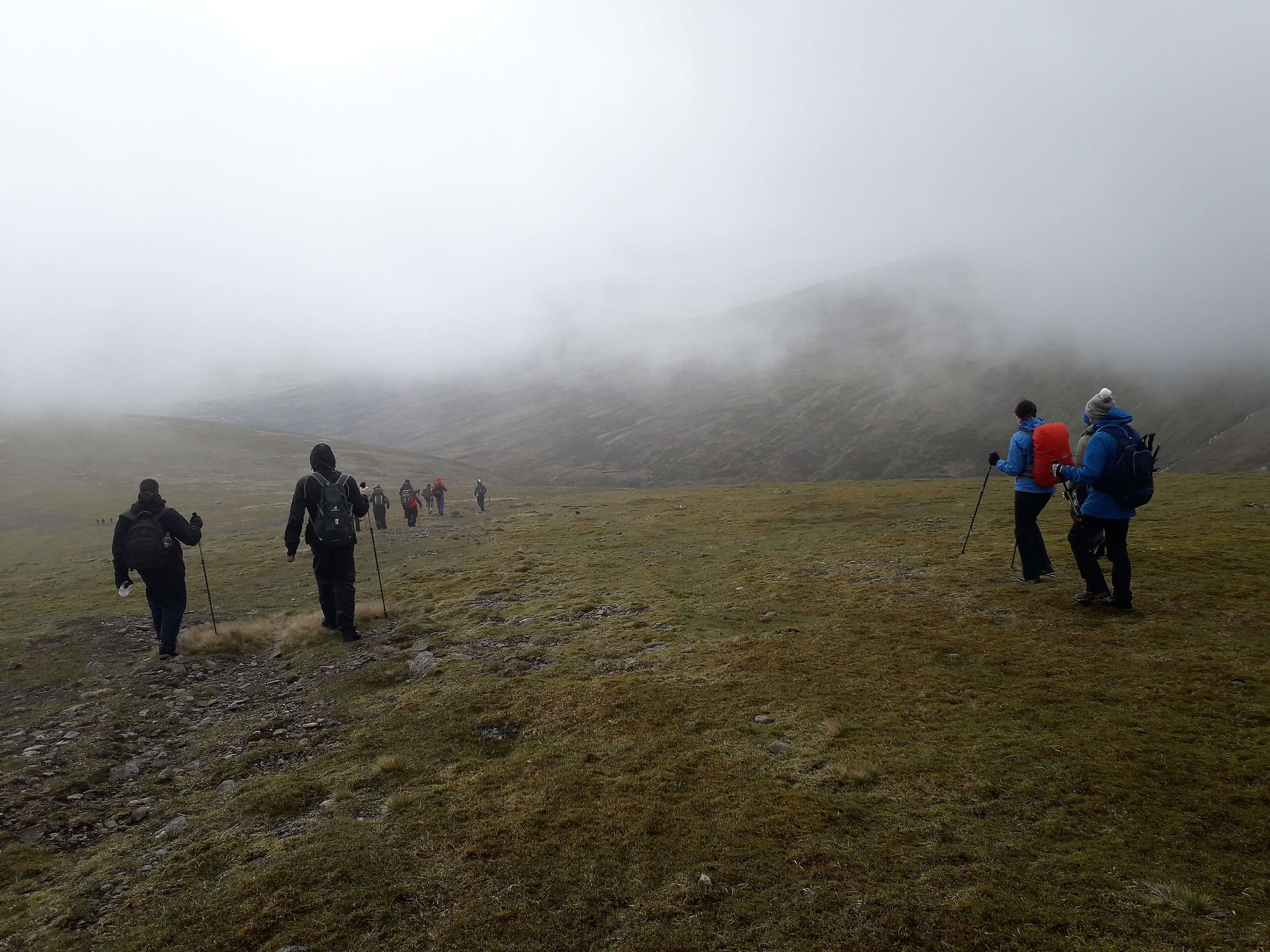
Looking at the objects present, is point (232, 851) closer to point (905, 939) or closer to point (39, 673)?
point (905, 939)

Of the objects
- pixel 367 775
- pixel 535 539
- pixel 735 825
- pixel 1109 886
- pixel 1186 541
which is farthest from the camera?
pixel 535 539

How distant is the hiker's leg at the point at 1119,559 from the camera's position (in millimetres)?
11531

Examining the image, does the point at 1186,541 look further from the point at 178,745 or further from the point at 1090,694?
the point at 178,745

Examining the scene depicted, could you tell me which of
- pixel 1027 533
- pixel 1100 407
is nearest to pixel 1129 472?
pixel 1100 407

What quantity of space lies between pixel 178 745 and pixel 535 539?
69.7 ft

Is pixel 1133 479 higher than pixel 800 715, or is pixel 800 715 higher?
pixel 1133 479

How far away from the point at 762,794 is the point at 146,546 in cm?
1427

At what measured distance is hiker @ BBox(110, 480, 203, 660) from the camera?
1475cm

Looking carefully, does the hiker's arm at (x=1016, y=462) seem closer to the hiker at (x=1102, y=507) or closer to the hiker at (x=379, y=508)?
the hiker at (x=1102, y=507)

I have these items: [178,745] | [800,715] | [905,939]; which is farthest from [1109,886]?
[178,745]

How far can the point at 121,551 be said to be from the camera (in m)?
14.9

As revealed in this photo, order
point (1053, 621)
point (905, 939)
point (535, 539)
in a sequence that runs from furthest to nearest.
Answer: point (535, 539) → point (1053, 621) → point (905, 939)

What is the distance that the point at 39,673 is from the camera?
14.4 metres

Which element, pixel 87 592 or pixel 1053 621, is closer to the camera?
pixel 1053 621
